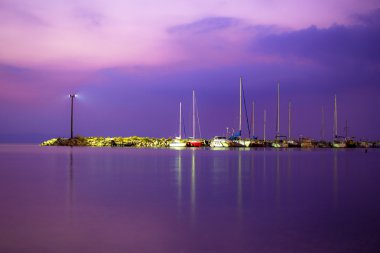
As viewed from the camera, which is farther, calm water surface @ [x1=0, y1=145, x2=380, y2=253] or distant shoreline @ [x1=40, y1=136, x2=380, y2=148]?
distant shoreline @ [x1=40, y1=136, x2=380, y2=148]

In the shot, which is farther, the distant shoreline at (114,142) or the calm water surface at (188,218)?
the distant shoreline at (114,142)

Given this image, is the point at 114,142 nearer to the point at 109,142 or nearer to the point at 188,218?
the point at 109,142

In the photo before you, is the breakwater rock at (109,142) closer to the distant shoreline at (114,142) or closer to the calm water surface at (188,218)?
the distant shoreline at (114,142)

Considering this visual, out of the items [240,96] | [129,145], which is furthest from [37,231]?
[129,145]

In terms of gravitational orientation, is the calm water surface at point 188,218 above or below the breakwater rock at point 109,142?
below

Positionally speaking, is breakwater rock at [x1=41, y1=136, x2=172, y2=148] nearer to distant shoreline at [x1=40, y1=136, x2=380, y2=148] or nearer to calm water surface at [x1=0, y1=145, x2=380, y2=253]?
distant shoreline at [x1=40, y1=136, x2=380, y2=148]

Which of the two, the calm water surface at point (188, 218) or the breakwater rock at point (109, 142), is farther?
the breakwater rock at point (109, 142)

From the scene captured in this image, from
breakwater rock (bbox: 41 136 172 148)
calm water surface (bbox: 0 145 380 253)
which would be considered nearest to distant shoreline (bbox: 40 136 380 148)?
breakwater rock (bbox: 41 136 172 148)

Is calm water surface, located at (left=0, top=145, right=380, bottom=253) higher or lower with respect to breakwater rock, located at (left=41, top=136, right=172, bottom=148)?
lower

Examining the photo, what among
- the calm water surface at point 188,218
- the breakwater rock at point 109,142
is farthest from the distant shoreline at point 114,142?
the calm water surface at point 188,218

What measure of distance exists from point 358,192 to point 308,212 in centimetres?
863

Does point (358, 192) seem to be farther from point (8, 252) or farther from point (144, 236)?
point (8, 252)

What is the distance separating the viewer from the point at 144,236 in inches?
505

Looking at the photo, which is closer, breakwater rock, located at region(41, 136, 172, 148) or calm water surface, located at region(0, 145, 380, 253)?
calm water surface, located at region(0, 145, 380, 253)
